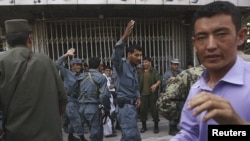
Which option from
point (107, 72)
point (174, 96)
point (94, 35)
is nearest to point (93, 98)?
point (107, 72)

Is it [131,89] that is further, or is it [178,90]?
[131,89]

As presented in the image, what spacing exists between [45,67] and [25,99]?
1.04 ft

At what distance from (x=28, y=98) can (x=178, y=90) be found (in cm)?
122

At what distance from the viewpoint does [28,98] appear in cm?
279

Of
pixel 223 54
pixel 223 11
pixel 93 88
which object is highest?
pixel 223 11

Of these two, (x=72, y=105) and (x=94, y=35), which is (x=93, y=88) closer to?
(x=72, y=105)

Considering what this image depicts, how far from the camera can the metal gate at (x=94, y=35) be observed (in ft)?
26.8

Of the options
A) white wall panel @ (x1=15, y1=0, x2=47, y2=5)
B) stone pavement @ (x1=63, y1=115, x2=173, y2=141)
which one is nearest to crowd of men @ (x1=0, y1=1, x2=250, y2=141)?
stone pavement @ (x1=63, y1=115, x2=173, y2=141)

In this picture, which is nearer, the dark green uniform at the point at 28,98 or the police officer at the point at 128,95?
the dark green uniform at the point at 28,98

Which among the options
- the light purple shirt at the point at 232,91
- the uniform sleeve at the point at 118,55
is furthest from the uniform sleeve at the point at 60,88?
the light purple shirt at the point at 232,91

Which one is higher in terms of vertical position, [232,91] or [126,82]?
[232,91]

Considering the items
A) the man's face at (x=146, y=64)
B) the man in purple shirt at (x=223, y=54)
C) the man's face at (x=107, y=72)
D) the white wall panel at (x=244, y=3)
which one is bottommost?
the man's face at (x=107, y=72)

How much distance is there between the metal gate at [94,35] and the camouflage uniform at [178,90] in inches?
214

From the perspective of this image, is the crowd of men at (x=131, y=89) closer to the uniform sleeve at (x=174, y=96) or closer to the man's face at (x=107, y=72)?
the uniform sleeve at (x=174, y=96)
